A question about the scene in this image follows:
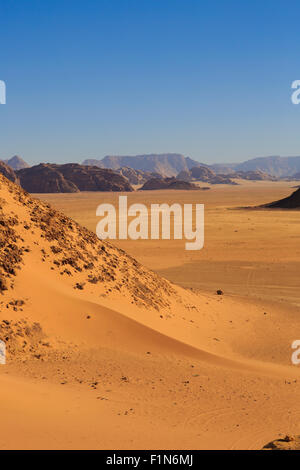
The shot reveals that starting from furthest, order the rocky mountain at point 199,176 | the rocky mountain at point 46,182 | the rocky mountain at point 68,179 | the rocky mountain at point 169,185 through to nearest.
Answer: the rocky mountain at point 199,176 < the rocky mountain at point 169,185 < the rocky mountain at point 68,179 < the rocky mountain at point 46,182

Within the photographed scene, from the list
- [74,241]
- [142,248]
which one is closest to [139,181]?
[142,248]

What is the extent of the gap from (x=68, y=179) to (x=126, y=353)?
100474mm

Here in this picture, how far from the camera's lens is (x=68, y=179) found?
106625mm

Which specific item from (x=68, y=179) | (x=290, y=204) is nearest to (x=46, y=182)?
(x=68, y=179)

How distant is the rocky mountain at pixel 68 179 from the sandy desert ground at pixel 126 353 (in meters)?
85.9

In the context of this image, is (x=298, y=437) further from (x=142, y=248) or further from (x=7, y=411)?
(x=142, y=248)

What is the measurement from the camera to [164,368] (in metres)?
8.10

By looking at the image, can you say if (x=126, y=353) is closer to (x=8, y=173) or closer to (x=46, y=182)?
(x=46, y=182)

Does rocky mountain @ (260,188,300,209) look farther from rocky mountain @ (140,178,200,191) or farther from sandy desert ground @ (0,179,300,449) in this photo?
rocky mountain @ (140,178,200,191)

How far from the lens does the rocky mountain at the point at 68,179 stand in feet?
324

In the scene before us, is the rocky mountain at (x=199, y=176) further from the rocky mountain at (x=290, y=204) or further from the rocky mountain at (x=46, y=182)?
the rocky mountain at (x=290, y=204)

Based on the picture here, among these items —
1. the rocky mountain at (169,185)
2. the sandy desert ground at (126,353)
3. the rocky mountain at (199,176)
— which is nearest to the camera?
the sandy desert ground at (126,353)

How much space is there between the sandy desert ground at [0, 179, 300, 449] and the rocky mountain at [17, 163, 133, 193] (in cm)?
8588

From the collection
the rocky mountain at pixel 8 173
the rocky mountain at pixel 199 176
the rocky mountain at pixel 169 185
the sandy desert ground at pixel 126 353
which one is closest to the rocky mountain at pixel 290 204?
the sandy desert ground at pixel 126 353
